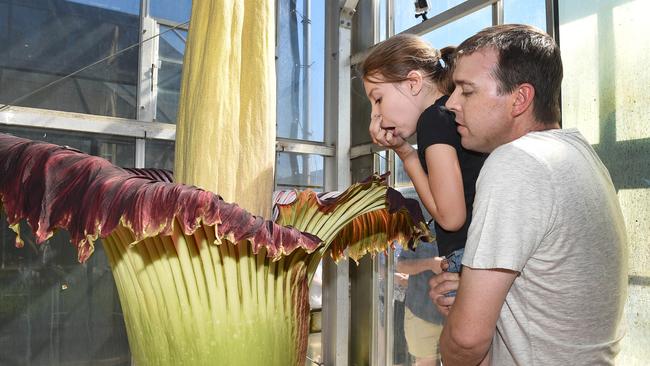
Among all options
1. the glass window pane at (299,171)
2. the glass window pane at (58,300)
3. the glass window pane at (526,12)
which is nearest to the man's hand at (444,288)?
the glass window pane at (526,12)

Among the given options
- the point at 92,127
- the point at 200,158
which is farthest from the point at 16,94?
the point at 200,158

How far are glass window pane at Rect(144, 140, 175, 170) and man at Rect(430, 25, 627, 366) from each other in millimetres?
2864

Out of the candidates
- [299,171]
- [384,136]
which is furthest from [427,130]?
[299,171]

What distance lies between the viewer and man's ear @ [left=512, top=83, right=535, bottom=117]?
844 mm

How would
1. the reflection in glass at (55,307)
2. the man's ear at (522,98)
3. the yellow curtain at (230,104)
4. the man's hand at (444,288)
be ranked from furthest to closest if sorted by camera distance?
1. the reflection in glass at (55,307)
2. the man's hand at (444,288)
3. the man's ear at (522,98)
4. the yellow curtain at (230,104)

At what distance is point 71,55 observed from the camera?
321 centimetres

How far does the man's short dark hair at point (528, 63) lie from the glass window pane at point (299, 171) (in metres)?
3.09

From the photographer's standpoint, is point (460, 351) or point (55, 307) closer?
point (460, 351)

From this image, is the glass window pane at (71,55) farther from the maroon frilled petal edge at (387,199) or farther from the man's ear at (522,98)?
the man's ear at (522,98)

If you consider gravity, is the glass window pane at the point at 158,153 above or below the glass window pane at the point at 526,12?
below

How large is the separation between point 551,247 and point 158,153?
10.1 feet

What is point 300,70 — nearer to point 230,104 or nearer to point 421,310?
point 421,310

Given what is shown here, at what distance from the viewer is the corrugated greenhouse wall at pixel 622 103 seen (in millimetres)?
2037

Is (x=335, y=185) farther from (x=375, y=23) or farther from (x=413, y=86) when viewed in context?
(x=413, y=86)
